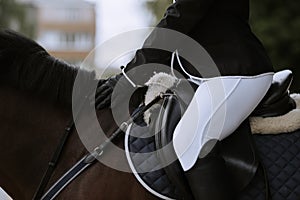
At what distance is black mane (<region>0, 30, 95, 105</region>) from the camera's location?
101 inches

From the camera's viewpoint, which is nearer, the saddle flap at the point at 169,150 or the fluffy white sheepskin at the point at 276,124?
the saddle flap at the point at 169,150

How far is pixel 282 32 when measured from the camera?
955 cm

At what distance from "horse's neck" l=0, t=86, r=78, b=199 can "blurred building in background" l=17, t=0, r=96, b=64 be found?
30498mm

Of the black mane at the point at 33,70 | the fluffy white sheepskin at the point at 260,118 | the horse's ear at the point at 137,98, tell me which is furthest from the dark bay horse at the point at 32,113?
the fluffy white sheepskin at the point at 260,118

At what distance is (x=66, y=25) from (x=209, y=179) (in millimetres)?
38453

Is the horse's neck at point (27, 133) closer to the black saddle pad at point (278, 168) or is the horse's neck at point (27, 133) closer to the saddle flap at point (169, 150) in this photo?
the saddle flap at point (169, 150)

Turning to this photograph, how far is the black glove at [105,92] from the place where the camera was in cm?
255

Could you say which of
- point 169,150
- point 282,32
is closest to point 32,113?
point 169,150

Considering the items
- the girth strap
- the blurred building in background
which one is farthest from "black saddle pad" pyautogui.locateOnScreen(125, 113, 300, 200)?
the blurred building in background

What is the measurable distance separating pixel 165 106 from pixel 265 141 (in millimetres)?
469

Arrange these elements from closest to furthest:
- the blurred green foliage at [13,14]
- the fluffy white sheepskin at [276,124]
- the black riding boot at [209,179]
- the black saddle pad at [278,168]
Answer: the black riding boot at [209,179] → the black saddle pad at [278,168] → the fluffy white sheepskin at [276,124] → the blurred green foliage at [13,14]

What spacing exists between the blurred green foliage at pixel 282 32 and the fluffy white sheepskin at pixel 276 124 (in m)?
7.05

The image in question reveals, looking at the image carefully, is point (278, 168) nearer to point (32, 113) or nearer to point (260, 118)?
point (260, 118)

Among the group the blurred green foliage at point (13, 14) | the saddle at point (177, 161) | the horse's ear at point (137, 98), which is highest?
the horse's ear at point (137, 98)
